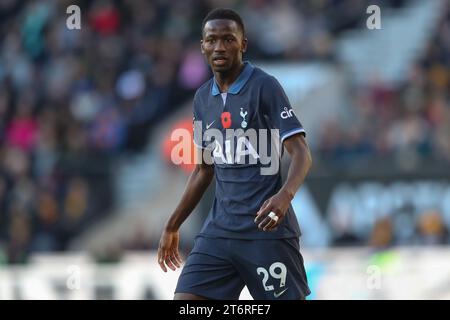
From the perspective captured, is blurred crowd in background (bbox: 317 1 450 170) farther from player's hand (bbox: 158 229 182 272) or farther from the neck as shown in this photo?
the neck

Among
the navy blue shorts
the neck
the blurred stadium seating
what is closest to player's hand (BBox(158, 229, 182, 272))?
the navy blue shorts

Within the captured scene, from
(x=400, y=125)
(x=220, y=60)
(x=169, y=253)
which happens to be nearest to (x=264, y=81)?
(x=220, y=60)

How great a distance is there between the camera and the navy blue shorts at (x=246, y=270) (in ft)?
22.1

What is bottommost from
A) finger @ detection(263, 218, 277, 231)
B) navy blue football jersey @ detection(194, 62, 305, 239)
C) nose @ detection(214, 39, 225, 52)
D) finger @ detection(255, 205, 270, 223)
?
finger @ detection(263, 218, 277, 231)

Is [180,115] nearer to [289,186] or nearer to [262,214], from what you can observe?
[289,186]

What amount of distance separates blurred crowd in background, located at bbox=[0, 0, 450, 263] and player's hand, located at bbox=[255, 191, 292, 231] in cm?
929

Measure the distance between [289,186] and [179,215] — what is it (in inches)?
40.3

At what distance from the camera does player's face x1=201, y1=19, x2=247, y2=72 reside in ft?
22.0

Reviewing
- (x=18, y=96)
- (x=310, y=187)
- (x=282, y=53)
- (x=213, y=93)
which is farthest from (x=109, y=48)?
(x=213, y=93)

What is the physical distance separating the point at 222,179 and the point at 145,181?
10320 mm

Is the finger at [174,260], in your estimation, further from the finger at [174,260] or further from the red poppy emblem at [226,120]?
the red poppy emblem at [226,120]

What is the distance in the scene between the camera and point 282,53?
1747cm

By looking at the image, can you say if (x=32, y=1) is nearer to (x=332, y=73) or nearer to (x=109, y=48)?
(x=109, y=48)

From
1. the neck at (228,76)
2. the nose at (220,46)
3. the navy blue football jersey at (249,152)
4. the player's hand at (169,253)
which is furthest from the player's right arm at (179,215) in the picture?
the nose at (220,46)
